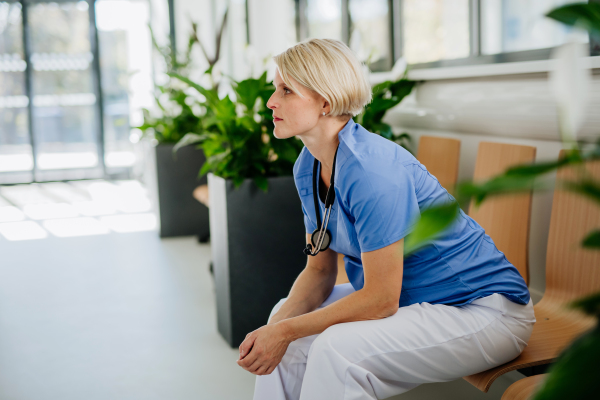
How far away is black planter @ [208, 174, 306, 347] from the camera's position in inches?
89.0

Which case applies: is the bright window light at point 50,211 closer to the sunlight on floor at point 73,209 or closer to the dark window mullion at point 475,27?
the sunlight on floor at point 73,209

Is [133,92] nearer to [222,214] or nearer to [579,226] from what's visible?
[222,214]

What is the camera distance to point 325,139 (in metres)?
1.46

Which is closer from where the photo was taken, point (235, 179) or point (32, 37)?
point (235, 179)

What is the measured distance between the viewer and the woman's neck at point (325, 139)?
1.44m

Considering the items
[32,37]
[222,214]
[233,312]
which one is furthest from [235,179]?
[32,37]

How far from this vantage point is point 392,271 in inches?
49.3

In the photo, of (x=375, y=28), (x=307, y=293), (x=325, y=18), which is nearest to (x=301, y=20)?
(x=325, y=18)

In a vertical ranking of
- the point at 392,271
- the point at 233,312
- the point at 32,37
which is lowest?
the point at 233,312

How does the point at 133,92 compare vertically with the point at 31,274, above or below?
above

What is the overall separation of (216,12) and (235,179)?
572 cm

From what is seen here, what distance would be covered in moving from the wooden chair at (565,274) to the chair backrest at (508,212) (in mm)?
127

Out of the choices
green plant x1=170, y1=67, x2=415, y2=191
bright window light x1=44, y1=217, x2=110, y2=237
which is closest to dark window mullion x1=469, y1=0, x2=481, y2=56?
green plant x1=170, y1=67, x2=415, y2=191

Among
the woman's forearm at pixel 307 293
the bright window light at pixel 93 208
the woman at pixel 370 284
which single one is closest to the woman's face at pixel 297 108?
the woman at pixel 370 284
